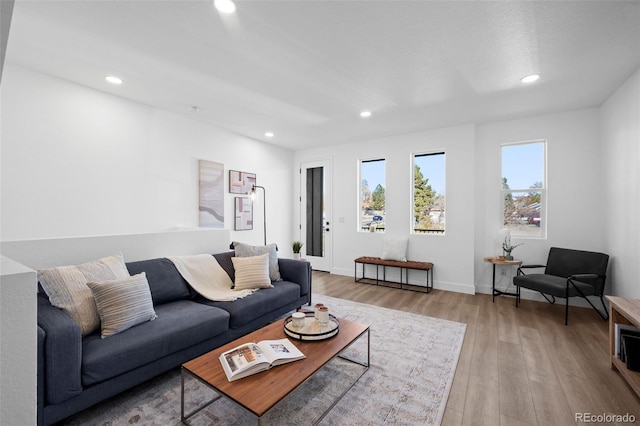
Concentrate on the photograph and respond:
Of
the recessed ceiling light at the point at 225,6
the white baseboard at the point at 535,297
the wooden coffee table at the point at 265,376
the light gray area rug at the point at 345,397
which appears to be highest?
the recessed ceiling light at the point at 225,6

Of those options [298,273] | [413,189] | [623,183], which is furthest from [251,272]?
[623,183]

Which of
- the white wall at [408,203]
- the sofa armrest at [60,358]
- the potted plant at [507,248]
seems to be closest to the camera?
the sofa armrest at [60,358]

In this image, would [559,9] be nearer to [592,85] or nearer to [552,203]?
[592,85]

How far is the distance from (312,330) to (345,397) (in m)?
0.48

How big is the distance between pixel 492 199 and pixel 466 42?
280 cm

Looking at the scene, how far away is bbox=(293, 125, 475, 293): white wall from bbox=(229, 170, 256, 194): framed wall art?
1.44m

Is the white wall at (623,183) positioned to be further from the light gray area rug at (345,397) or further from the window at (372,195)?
the window at (372,195)

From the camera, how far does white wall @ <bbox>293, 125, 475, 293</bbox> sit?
4.41 meters

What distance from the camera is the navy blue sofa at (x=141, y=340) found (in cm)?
149

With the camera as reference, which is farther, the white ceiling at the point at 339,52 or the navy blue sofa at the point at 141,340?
the white ceiling at the point at 339,52

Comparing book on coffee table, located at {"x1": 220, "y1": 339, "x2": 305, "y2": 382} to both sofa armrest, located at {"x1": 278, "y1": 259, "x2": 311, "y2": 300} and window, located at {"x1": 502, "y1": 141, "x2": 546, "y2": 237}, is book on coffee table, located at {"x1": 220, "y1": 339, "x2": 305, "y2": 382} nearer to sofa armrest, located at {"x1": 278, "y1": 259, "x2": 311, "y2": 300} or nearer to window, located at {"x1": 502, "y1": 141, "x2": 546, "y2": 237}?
sofa armrest, located at {"x1": 278, "y1": 259, "x2": 311, "y2": 300}

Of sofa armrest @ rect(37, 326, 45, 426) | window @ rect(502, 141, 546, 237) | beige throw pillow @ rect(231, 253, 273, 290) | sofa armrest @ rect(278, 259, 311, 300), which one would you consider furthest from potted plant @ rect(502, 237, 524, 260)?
sofa armrest @ rect(37, 326, 45, 426)

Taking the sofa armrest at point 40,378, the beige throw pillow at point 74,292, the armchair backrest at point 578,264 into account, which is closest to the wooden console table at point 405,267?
the armchair backrest at point 578,264

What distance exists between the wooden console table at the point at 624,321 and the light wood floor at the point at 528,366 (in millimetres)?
106
